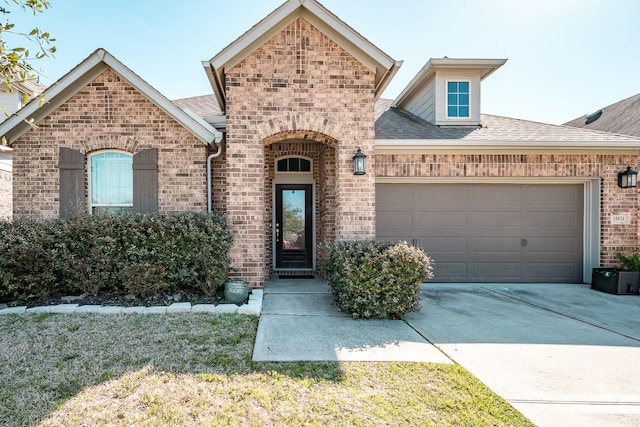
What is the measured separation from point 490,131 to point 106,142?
869cm

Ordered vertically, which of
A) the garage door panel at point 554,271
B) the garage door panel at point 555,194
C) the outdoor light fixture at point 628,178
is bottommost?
the garage door panel at point 554,271

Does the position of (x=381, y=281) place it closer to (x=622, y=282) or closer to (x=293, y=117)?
(x=293, y=117)

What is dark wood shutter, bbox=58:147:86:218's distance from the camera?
6730 mm

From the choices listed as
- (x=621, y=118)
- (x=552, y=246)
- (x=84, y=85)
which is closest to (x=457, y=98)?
(x=552, y=246)

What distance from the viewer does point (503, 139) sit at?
24.5ft

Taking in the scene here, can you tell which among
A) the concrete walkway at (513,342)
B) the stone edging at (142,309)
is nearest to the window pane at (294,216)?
the concrete walkway at (513,342)

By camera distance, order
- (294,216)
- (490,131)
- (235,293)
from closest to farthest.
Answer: (235,293)
(490,131)
(294,216)

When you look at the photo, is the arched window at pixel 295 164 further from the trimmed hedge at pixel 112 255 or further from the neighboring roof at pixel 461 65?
the neighboring roof at pixel 461 65

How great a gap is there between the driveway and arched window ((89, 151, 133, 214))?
19.8ft

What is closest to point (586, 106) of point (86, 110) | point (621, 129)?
point (621, 129)

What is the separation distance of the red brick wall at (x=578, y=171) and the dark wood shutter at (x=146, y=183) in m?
5.66

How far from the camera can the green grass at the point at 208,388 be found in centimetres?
269

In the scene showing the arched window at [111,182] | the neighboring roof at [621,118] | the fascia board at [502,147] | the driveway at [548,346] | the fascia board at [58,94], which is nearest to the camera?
the driveway at [548,346]

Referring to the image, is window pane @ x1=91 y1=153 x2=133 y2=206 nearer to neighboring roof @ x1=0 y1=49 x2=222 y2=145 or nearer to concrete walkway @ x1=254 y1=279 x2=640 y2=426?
neighboring roof @ x1=0 y1=49 x2=222 y2=145
